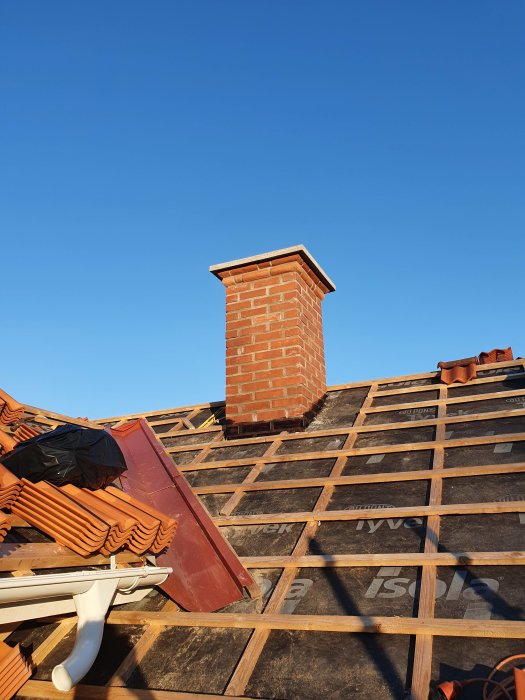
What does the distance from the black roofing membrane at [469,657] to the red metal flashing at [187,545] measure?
1394 millimetres

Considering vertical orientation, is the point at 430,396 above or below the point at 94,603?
above

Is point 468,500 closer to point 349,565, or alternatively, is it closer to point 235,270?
point 349,565

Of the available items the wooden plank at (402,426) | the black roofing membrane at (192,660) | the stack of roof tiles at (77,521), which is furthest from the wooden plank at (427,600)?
the stack of roof tiles at (77,521)

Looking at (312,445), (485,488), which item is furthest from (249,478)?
(485,488)

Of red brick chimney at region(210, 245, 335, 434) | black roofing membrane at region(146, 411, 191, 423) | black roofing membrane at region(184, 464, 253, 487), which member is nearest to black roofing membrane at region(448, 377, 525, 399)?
red brick chimney at region(210, 245, 335, 434)

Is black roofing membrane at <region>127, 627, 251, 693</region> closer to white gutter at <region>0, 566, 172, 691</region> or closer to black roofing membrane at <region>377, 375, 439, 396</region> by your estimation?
white gutter at <region>0, 566, 172, 691</region>

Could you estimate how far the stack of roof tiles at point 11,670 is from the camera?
3238 mm

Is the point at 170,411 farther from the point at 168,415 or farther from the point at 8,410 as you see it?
the point at 8,410

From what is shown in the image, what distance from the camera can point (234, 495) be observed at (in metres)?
5.34

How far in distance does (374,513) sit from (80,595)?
2.23 metres

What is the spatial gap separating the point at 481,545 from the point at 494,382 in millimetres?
3276

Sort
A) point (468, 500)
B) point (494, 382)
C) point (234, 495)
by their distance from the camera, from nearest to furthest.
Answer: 1. point (468, 500)
2. point (234, 495)
3. point (494, 382)

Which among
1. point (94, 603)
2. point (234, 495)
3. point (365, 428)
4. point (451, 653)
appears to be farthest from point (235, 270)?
point (451, 653)

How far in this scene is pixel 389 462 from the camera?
17.1 ft
